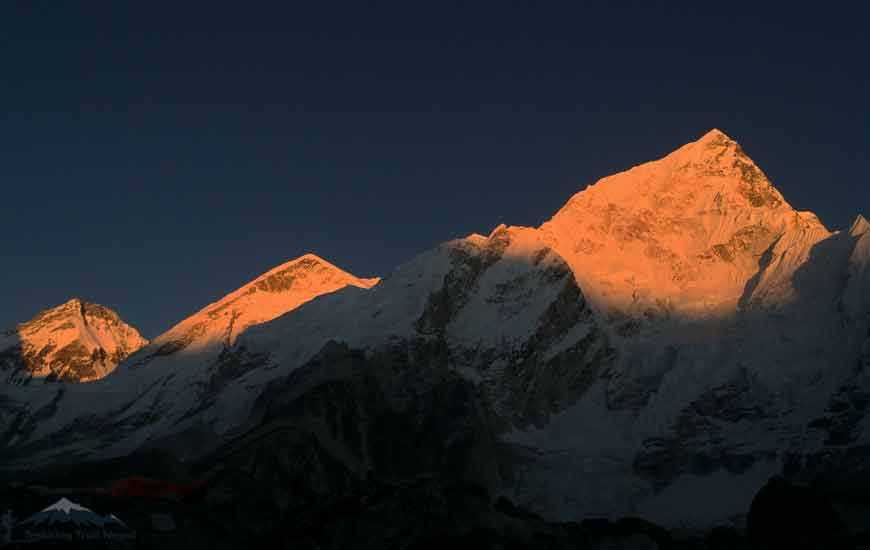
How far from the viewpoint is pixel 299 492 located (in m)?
182

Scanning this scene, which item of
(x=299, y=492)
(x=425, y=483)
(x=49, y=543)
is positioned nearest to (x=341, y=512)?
(x=425, y=483)

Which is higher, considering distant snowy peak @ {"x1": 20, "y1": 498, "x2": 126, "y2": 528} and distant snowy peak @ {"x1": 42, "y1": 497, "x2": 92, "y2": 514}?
distant snowy peak @ {"x1": 42, "y1": 497, "x2": 92, "y2": 514}

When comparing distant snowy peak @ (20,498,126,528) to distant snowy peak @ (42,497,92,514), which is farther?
distant snowy peak @ (42,497,92,514)

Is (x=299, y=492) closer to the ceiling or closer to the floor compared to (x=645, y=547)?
closer to the ceiling

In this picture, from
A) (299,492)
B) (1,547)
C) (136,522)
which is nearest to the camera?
(1,547)

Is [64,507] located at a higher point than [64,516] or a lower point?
higher

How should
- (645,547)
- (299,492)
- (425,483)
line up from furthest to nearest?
(299,492), (645,547), (425,483)

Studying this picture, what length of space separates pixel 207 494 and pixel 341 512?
15389 mm

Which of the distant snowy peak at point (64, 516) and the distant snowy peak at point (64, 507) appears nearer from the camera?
the distant snowy peak at point (64, 516)

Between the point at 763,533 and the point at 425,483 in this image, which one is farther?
the point at 763,533

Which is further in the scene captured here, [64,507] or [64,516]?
[64,507]

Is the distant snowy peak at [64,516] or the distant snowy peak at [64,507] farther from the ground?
the distant snowy peak at [64,507]

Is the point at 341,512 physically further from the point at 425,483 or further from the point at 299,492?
the point at 299,492

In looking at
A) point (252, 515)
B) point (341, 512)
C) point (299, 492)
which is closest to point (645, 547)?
point (341, 512)
